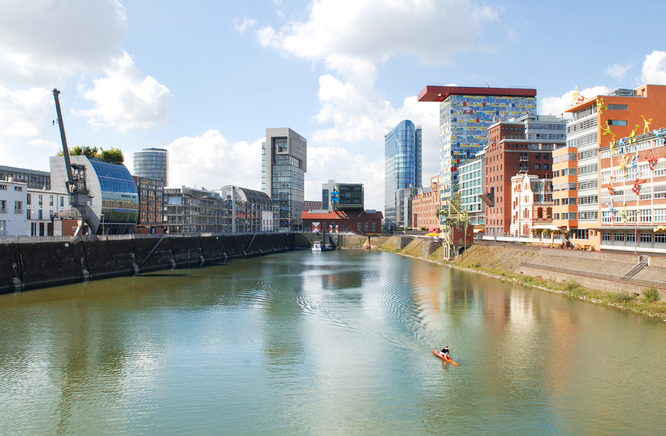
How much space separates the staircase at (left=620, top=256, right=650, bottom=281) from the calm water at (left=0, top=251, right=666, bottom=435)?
4.17m

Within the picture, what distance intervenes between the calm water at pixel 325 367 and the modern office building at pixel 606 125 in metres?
19.9

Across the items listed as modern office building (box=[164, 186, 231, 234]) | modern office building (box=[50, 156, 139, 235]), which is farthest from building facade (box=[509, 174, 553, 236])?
modern office building (box=[164, 186, 231, 234])

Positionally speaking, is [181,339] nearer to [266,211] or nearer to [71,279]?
[71,279]

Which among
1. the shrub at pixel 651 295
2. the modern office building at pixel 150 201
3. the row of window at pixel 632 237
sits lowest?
the shrub at pixel 651 295

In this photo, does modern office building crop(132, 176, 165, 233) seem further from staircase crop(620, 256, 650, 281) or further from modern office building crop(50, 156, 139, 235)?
staircase crop(620, 256, 650, 281)

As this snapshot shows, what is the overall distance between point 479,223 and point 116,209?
82.8 metres

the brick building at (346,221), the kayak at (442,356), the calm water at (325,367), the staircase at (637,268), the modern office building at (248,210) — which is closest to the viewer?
the calm water at (325,367)

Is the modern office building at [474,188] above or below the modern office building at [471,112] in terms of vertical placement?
below

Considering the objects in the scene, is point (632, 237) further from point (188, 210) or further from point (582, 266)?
point (188, 210)

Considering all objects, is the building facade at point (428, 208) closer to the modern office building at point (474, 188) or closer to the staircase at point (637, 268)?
the modern office building at point (474, 188)

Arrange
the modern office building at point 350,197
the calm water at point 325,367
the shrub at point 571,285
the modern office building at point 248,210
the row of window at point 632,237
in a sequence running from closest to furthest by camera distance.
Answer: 1. the calm water at point 325,367
2. the shrub at point 571,285
3. the row of window at point 632,237
4. the modern office building at point 350,197
5. the modern office building at point 248,210

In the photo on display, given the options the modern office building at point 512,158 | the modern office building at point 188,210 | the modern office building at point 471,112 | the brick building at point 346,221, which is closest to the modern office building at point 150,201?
the modern office building at point 188,210

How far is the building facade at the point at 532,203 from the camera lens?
75188 mm

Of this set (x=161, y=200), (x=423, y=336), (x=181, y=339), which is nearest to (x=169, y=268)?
(x=181, y=339)
